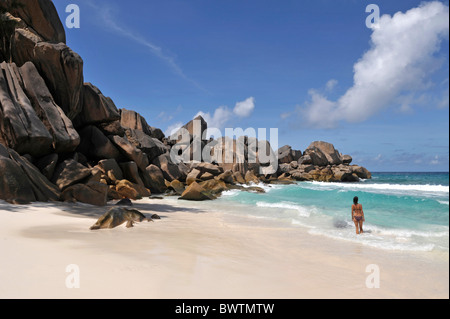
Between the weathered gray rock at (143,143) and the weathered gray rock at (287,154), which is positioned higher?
the weathered gray rock at (287,154)

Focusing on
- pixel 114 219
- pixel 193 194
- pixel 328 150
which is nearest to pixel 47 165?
pixel 114 219

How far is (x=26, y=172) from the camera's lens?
10.9 meters

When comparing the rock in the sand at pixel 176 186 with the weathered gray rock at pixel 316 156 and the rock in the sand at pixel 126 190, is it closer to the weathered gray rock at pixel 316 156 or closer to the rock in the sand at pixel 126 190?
the rock in the sand at pixel 126 190

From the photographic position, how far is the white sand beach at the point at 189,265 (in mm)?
3814

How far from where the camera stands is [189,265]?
4961 millimetres

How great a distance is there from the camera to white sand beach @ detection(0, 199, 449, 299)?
381 centimetres

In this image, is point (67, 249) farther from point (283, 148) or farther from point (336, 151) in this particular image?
point (336, 151)

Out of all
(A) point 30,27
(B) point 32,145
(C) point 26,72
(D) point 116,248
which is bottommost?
(D) point 116,248

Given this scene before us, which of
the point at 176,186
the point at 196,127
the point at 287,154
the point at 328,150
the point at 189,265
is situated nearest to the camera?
the point at 189,265

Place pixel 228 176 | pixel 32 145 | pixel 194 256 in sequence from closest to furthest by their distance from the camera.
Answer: pixel 194 256 < pixel 32 145 < pixel 228 176

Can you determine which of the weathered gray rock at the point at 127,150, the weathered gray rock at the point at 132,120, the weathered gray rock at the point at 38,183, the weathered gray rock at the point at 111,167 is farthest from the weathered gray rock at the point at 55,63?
the weathered gray rock at the point at 132,120

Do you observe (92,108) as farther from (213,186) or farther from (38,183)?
(213,186)

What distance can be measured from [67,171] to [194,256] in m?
10.2
